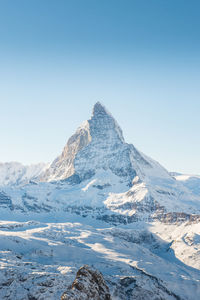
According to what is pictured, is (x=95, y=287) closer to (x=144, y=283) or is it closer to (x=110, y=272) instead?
(x=144, y=283)

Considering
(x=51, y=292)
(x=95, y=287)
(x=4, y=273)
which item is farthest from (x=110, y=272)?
(x=95, y=287)

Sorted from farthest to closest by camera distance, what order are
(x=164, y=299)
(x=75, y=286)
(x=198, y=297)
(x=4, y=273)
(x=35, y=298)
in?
1. (x=198, y=297)
2. (x=164, y=299)
3. (x=4, y=273)
4. (x=35, y=298)
5. (x=75, y=286)

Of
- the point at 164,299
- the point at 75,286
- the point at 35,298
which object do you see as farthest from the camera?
the point at 164,299

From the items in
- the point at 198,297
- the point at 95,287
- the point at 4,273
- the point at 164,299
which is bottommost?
the point at 198,297

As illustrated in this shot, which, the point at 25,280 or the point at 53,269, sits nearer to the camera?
the point at 25,280

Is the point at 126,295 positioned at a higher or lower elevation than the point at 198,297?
higher

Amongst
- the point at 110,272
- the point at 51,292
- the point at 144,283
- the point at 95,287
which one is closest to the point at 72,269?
the point at 144,283

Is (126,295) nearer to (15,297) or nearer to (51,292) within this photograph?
(51,292)
